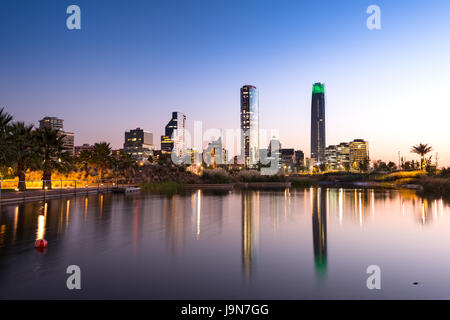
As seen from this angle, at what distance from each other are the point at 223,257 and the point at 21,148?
30086 millimetres

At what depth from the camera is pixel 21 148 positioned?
3005 cm

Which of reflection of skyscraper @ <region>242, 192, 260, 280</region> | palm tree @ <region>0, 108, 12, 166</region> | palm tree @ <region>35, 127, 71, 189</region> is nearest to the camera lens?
A: reflection of skyscraper @ <region>242, 192, 260, 280</region>

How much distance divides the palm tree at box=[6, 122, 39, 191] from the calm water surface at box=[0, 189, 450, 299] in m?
16.2

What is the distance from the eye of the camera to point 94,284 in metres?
6.41

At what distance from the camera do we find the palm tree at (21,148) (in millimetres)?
27766

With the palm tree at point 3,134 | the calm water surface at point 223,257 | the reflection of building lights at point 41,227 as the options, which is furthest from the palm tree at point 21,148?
the calm water surface at point 223,257

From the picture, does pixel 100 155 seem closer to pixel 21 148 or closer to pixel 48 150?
pixel 48 150

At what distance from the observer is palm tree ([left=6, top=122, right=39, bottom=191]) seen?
27.8 m

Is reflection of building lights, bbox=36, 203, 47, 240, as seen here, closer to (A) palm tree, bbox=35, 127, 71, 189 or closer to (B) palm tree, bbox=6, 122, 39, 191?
(B) palm tree, bbox=6, 122, 39, 191

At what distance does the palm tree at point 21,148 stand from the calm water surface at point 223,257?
16.2m

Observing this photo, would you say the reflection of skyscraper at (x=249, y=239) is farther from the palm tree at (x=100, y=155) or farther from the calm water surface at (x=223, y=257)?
the palm tree at (x=100, y=155)

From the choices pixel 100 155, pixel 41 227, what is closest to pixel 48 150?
pixel 100 155

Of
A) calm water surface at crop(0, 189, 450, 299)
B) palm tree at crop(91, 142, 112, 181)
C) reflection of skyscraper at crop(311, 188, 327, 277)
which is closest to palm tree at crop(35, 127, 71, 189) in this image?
palm tree at crop(91, 142, 112, 181)
